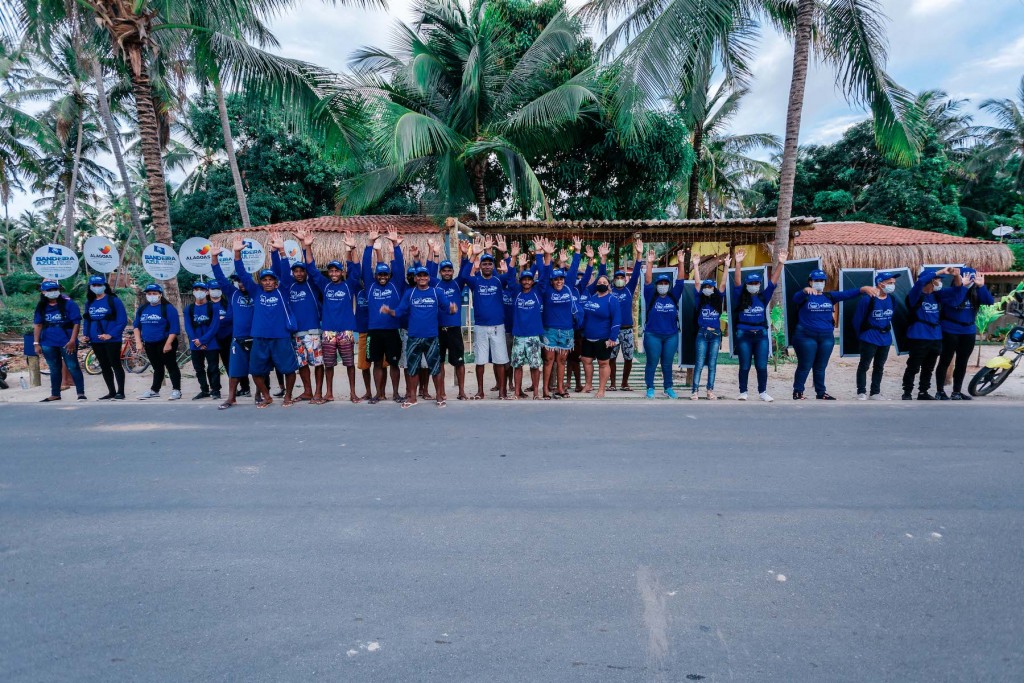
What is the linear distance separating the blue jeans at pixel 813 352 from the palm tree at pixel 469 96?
799cm

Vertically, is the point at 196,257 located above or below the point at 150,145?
below

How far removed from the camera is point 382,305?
25.5ft

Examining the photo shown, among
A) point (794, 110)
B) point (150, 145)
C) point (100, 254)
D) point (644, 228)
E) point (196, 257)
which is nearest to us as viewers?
point (100, 254)

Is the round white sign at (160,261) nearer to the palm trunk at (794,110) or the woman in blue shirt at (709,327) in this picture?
the woman in blue shirt at (709,327)

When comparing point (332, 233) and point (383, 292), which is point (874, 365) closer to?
point (383, 292)

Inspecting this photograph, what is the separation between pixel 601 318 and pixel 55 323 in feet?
24.8

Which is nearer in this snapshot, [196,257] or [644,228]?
[196,257]

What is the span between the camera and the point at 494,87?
1619cm

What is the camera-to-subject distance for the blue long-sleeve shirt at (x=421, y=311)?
7668mm

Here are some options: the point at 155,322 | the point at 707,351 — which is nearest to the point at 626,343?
the point at 707,351

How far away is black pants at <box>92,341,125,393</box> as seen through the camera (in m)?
8.70

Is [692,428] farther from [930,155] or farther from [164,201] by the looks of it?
[930,155]

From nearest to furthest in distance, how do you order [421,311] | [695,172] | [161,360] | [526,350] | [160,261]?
[421,311]
[526,350]
[161,360]
[160,261]
[695,172]

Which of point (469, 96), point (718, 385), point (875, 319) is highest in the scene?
point (469, 96)
